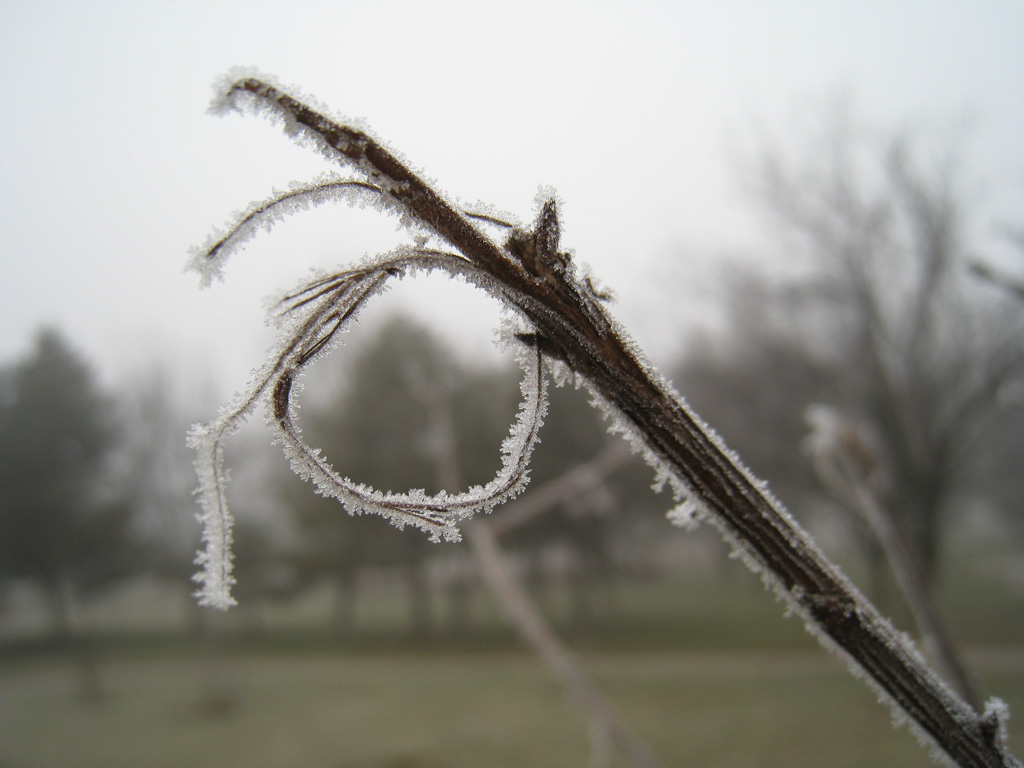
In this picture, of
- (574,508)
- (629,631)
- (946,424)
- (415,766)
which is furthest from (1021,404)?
(629,631)

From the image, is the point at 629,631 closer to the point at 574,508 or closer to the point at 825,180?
the point at 825,180

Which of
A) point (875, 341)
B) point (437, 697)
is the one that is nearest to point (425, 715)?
point (437, 697)

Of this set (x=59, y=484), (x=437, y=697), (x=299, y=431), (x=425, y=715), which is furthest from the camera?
(x=437, y=697)

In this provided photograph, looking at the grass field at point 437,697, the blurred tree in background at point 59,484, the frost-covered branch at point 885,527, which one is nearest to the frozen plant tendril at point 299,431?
the frost-covered branch at point 885,527

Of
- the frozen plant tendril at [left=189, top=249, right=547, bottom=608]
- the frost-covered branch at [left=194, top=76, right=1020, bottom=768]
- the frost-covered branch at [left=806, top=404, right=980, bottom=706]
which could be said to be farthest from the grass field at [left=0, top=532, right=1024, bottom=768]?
the frozen plant tendril at [left=189, top=249, right=547, bottom=608]

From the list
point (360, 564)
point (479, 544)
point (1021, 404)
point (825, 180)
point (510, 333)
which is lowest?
point (510, 333)

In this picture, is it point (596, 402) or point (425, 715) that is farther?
point (425, 715)

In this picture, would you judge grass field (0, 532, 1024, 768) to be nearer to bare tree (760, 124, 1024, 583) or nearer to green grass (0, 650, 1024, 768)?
green grass (0, 650, 1024, 768)

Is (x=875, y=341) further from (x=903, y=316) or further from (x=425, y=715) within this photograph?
(x=425, y=715)
